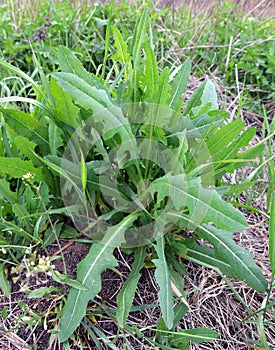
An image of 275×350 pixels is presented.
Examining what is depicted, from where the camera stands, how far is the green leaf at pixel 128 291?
1.18 metres

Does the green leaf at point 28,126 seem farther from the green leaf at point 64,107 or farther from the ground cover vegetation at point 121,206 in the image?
the green leaf at point 64,107

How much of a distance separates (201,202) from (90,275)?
1.18 ft

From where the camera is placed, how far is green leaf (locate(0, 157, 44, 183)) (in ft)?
4.34

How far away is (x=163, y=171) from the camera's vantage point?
142 centimetres

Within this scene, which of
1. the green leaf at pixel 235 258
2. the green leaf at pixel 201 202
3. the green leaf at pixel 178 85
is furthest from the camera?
the green leaf at pixel 178 85

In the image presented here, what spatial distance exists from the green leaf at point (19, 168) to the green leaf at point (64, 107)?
0.17m

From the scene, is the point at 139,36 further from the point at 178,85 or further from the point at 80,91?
the point at 80,91

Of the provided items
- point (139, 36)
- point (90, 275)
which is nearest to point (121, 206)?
point (90, 275)

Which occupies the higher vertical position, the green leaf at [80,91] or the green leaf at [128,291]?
the green leaf at [80,91]

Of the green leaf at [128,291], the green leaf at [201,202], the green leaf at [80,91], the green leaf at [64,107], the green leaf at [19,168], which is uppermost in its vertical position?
the green leaf at [80,91]

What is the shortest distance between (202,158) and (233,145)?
0.11 metres

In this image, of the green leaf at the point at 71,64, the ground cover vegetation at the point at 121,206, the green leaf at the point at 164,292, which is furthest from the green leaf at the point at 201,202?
the green leaf at the point at 71,64

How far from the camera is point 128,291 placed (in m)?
1.23

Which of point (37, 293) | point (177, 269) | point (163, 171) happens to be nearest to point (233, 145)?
point (163, 171)
